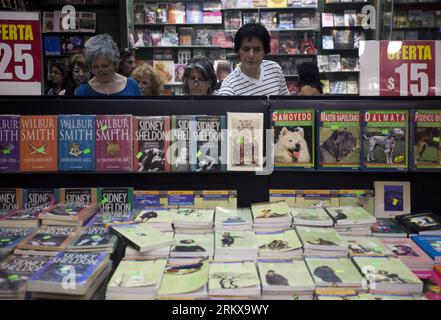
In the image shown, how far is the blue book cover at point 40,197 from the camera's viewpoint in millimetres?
2275

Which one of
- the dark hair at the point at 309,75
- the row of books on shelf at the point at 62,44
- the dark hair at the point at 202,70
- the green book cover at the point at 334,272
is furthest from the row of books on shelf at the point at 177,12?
the green book cover at the point at 334,272

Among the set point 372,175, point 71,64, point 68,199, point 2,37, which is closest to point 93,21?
point 71,64

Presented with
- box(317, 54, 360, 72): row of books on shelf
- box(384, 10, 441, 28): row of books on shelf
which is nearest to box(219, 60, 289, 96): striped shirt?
box(317, 54, 360, 72): row of books on shelf

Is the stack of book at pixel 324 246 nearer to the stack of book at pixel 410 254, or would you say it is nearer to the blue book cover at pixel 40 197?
the stack of book at pixel 410 254

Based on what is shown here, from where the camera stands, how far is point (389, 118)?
224 cm

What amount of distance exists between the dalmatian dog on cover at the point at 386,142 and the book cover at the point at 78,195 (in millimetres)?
1382

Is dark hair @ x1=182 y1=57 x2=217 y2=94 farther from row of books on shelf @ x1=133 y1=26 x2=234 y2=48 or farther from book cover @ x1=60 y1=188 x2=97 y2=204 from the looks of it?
row of books on shelf @ x1=133 y1=26 x2=234 y2=48

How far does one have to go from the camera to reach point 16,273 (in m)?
1.63

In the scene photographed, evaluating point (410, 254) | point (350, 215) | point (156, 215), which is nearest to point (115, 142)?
point (156, 215)

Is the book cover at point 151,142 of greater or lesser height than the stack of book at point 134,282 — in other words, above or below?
above

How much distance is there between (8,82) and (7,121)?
0.26 m

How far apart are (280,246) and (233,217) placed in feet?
1.10
